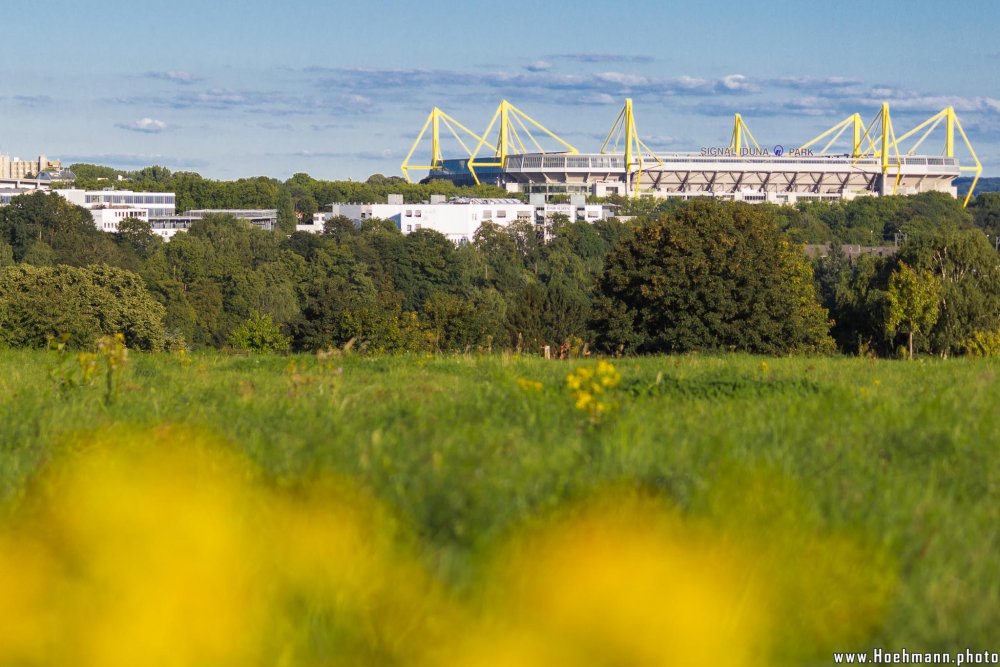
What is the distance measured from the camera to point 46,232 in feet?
274

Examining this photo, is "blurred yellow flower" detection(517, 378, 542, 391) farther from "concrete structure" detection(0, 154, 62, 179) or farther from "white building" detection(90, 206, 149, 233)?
"concrete structure" detection(0, 154, 62, 179)

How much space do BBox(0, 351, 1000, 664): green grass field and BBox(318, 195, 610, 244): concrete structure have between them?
386 feet

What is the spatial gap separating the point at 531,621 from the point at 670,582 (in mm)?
463

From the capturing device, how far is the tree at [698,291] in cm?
2761

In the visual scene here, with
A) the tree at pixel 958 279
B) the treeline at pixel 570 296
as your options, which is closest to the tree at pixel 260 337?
the treeline at pixel 570 296

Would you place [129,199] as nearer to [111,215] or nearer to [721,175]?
[111,215]

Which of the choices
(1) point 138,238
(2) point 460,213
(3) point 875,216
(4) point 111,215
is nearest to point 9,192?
(4) point 111,215

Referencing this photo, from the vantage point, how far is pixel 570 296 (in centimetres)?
4309

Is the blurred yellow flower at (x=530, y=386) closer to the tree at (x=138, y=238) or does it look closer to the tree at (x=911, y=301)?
the tree at (x=911, y=301)

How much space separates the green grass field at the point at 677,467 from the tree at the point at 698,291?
65.2 ft

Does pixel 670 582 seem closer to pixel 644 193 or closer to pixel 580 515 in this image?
pixel 580 515

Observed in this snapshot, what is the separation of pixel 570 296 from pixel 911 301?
1324cm

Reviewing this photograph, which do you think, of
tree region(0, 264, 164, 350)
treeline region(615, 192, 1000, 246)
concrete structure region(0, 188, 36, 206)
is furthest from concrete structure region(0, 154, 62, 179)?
tree region(0, 264, 164, 350)

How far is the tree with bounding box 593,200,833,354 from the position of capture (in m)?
27.6
